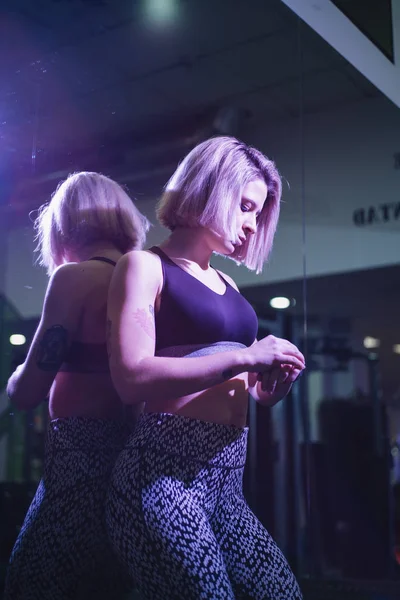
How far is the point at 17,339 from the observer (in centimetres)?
138

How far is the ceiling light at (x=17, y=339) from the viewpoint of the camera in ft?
4.52

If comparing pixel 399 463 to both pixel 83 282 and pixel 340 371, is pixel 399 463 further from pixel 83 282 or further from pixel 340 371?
pixel 83 282

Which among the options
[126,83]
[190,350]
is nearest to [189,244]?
[190,350]

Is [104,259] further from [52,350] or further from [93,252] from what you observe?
[52,350]

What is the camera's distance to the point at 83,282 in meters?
1.42

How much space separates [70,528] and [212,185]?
2.45ft

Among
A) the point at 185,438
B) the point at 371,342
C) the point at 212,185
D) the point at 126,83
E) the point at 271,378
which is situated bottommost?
the point at 185,438

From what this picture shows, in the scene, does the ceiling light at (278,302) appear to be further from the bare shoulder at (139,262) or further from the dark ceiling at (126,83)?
the bare shoulder at (139,262)

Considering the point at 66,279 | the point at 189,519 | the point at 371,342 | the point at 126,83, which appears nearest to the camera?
the point at 189,519

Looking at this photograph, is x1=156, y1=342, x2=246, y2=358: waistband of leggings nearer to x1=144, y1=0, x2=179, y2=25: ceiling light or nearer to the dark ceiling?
the dark ceiling

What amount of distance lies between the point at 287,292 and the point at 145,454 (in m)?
1.19

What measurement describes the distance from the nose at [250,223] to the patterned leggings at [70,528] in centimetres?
53

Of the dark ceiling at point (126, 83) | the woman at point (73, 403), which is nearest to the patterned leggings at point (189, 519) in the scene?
the woman at point (73, 403)

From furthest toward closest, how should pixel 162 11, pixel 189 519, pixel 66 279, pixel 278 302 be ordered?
pixel 278 302 → pixel 162 11 → pixel 66 279 → pixel 189 519
